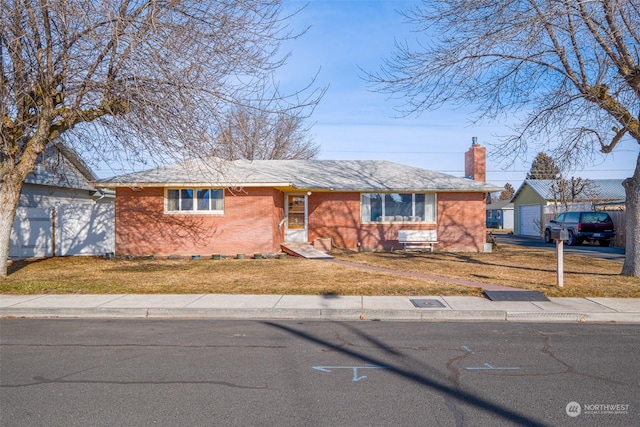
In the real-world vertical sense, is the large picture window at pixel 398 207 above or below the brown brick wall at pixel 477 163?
below

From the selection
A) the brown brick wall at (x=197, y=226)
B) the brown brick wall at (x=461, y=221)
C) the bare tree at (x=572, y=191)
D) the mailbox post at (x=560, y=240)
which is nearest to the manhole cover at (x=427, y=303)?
the mailbox post at (x=560, y=240)

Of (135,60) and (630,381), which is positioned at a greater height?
(135,60)

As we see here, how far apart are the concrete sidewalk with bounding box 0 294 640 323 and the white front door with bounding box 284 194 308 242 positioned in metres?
11.9

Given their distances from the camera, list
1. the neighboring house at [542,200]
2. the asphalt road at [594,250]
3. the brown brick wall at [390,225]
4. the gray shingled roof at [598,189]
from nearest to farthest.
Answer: the asphalt road at [594,250], the brown brick wall at [390,225], the neighboring house at [542,200], the gray shingled roof at [598,189]

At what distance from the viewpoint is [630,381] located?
18.5 ft

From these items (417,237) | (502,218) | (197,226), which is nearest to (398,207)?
(417,237)

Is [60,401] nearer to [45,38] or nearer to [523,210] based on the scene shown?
[45,38]

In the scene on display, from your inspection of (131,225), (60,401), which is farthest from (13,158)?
(60,401)

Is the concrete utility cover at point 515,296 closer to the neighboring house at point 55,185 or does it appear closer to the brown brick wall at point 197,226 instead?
the brown brick wall at point 197,226

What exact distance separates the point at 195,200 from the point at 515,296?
42.4 ft

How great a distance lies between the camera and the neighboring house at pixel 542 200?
35.7 metres

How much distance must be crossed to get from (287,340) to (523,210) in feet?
124

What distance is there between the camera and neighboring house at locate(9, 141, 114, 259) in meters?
19.4

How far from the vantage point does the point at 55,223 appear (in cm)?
2006
